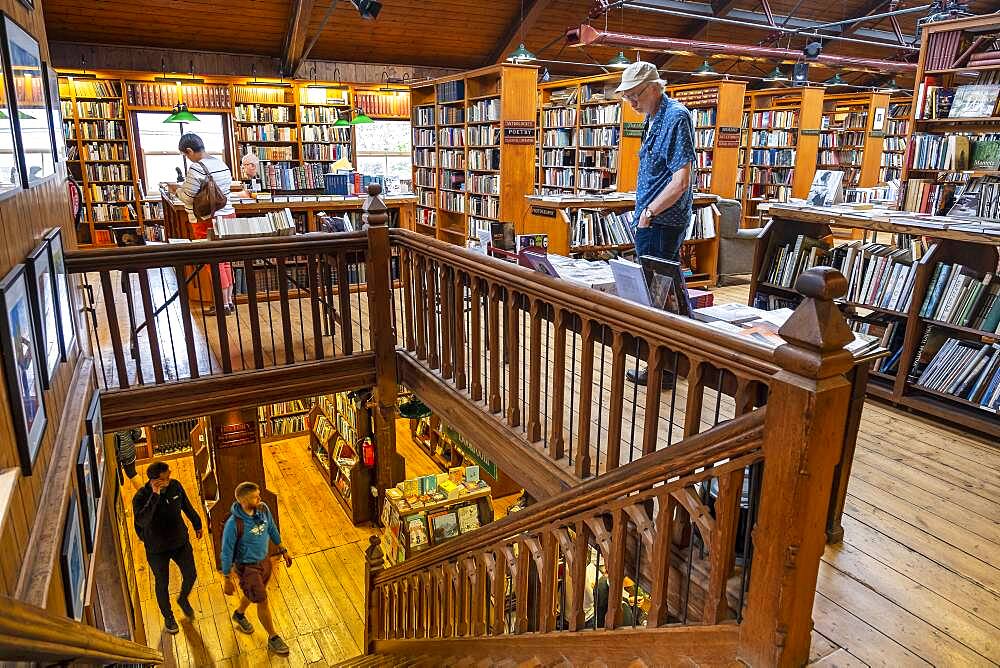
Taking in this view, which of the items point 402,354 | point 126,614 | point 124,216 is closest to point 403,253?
point 402,354

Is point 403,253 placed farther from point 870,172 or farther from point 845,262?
point 870,172

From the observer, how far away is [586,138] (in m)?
9.50

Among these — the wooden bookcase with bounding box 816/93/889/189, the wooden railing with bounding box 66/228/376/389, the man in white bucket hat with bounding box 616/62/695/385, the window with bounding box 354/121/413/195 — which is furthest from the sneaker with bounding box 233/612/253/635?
the wooden bookcase with bounding box 816/93/889/189

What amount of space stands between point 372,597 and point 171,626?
1.77 meters

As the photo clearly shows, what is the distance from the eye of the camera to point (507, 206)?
25.6 ft

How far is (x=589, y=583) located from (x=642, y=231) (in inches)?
94.6

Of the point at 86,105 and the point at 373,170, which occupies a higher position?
the point at 86,105

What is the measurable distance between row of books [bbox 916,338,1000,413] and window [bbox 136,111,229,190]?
9631 mm

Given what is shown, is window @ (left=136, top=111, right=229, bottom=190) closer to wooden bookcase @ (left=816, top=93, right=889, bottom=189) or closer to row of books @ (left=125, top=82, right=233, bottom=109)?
row of books @ (left=125, top=82, right=233, bottom=109)

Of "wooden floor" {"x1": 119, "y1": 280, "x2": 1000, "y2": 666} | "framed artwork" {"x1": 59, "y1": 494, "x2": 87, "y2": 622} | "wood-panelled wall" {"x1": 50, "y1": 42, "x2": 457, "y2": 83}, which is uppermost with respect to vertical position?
"wood-panelled wall" {"x1": 50, "y1": 42, "x2": 457, "y2": 83}

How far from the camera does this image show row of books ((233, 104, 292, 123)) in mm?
10109

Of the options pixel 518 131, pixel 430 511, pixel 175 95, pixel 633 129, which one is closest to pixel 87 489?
pixel 430 511

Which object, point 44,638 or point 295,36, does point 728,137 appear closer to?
point 295,36

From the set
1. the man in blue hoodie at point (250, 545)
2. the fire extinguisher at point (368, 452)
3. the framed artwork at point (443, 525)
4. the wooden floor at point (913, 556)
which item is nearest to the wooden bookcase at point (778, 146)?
the fire extinguisher at point (368, 452)
